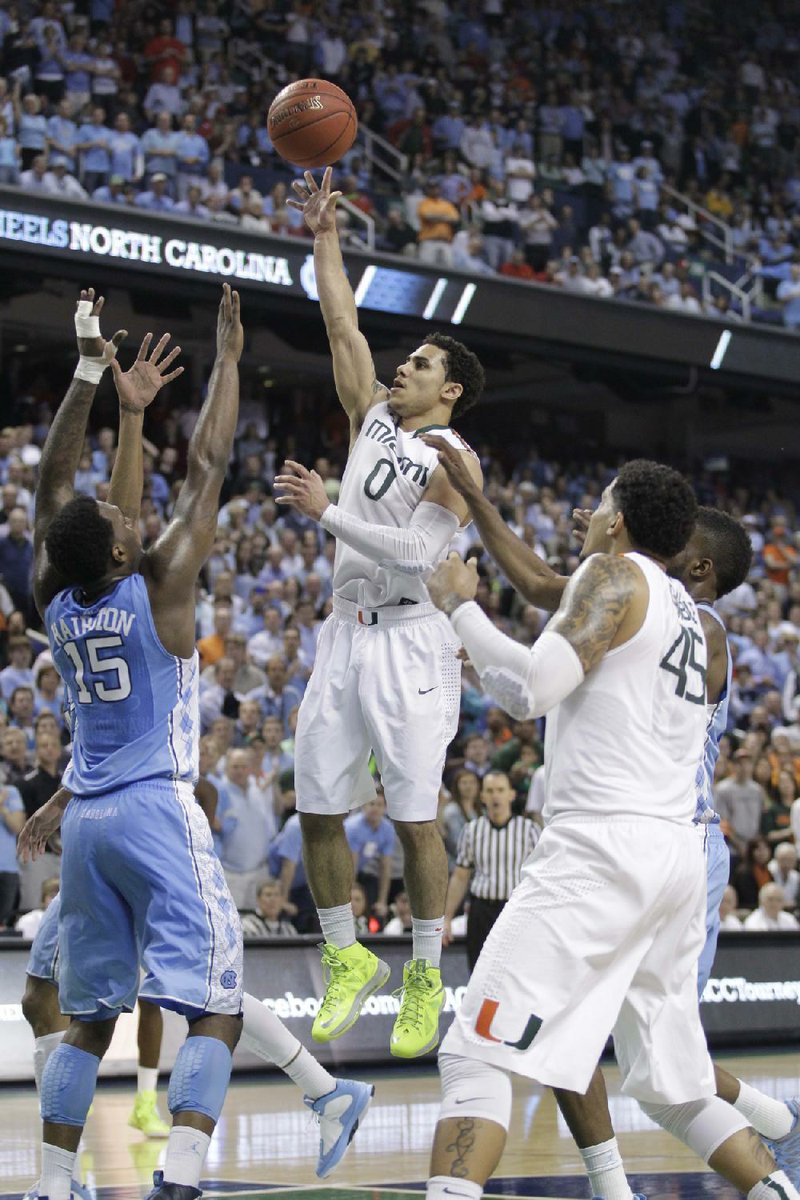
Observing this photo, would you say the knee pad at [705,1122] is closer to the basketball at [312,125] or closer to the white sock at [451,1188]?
the white sock at [451,1188]

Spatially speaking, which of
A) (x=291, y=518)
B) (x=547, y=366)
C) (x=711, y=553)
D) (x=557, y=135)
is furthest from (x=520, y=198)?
(x=711, y=553)

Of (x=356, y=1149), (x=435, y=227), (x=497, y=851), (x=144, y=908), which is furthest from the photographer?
(x=435, y=227)

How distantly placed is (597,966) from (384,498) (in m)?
2.68

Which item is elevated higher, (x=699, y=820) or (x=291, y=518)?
(x=291, y=518)

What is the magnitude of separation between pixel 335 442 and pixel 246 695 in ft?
29.1

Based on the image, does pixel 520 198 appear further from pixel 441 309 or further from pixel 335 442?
pixel 335 442

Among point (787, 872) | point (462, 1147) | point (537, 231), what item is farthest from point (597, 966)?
point (537, 231)

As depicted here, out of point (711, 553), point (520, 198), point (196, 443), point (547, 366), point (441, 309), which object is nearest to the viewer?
point (196, 443)

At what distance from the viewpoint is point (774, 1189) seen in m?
5.60

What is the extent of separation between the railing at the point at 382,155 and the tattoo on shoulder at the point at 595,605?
17.2m

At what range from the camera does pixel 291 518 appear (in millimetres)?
19922

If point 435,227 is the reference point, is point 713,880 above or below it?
below

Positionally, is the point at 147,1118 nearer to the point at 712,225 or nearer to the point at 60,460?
the point at 60,460

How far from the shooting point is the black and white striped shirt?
491 inches
